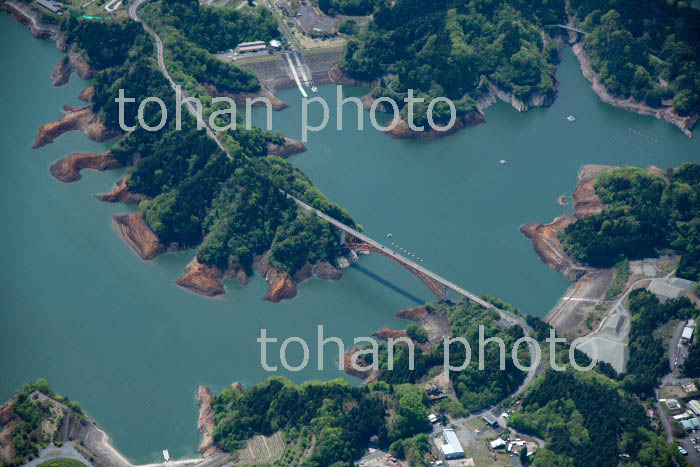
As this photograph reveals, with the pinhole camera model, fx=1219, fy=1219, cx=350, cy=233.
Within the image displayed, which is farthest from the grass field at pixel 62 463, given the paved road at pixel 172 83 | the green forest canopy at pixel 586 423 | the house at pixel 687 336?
the house at pixel 687 336

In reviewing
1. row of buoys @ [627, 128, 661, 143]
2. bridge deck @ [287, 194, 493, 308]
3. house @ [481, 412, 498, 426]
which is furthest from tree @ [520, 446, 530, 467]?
row of buoys @ [627, 128, 661, 143]

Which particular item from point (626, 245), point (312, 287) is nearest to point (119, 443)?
point (312, 287)

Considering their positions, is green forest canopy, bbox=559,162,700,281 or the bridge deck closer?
the bridge deck

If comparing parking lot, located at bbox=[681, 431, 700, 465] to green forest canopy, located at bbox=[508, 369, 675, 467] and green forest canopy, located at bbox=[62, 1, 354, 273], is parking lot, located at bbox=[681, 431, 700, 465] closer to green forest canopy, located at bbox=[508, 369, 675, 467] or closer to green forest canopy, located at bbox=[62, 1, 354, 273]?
green forest canopy, located at bbox=[508, 369, 675, 467]

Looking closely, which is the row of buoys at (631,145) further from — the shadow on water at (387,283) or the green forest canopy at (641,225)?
the shadow on water at (387,283)

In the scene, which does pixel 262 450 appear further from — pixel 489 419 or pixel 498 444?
pixel 498 444

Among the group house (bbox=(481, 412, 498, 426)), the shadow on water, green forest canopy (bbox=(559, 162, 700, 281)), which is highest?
green forest canopy (bbox=(559, 162, 700, 281))
